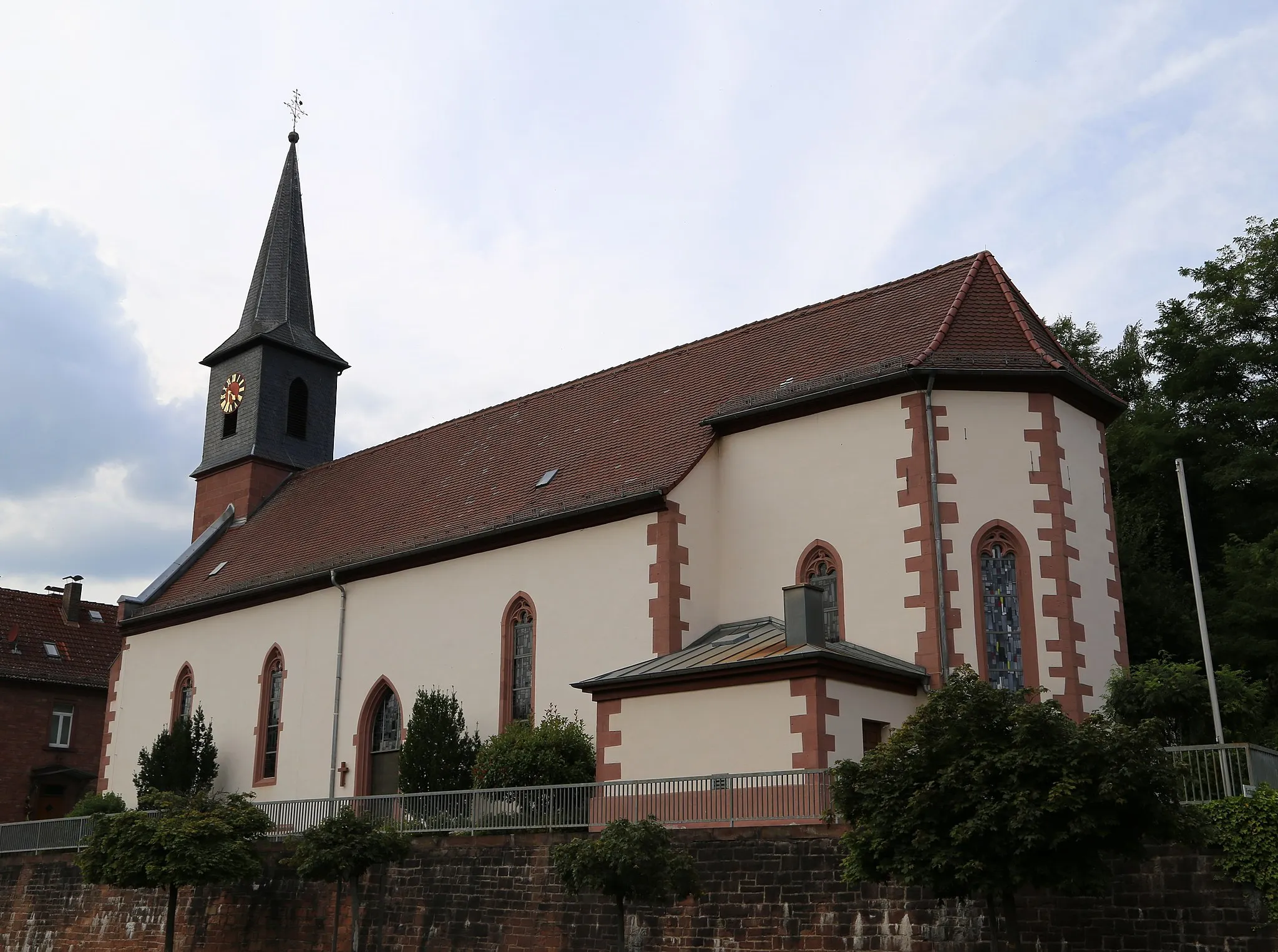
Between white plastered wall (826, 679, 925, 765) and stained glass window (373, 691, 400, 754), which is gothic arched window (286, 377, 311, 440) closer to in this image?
stained glass window (373, 691, 400, 754)

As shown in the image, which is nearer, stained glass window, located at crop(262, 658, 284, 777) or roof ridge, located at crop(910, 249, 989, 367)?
roof ridge, located at crop(910, 249, 989, 367)

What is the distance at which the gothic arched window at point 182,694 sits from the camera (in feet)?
102

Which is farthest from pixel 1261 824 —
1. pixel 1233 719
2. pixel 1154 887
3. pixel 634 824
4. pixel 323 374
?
pixel 323 374

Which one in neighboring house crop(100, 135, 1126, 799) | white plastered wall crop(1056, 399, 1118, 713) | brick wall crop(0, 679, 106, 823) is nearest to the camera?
neighboring house crop(100, 135, 1126, 799)

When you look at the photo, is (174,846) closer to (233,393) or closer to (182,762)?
(182,762)

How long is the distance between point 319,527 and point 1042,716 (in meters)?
21.1

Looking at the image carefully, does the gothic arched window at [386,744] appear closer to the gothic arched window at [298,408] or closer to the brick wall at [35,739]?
the gothic arched window at [298,408]

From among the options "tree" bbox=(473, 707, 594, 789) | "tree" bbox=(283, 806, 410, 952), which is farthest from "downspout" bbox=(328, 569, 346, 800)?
"tree" bbox=(283, 806, 410, 952)

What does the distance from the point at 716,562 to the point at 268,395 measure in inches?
704

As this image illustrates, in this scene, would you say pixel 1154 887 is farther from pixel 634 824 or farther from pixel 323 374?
pixel 323 374

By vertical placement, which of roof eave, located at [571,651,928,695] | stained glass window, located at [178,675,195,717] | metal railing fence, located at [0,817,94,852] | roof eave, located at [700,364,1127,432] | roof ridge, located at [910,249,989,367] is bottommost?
metal railing fence, located at [0,817,94,852]

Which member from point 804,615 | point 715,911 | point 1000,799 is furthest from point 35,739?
point 1000,799

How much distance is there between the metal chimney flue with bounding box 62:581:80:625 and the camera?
42.9 m

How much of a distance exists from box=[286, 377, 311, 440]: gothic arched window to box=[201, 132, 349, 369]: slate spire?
0.95m
